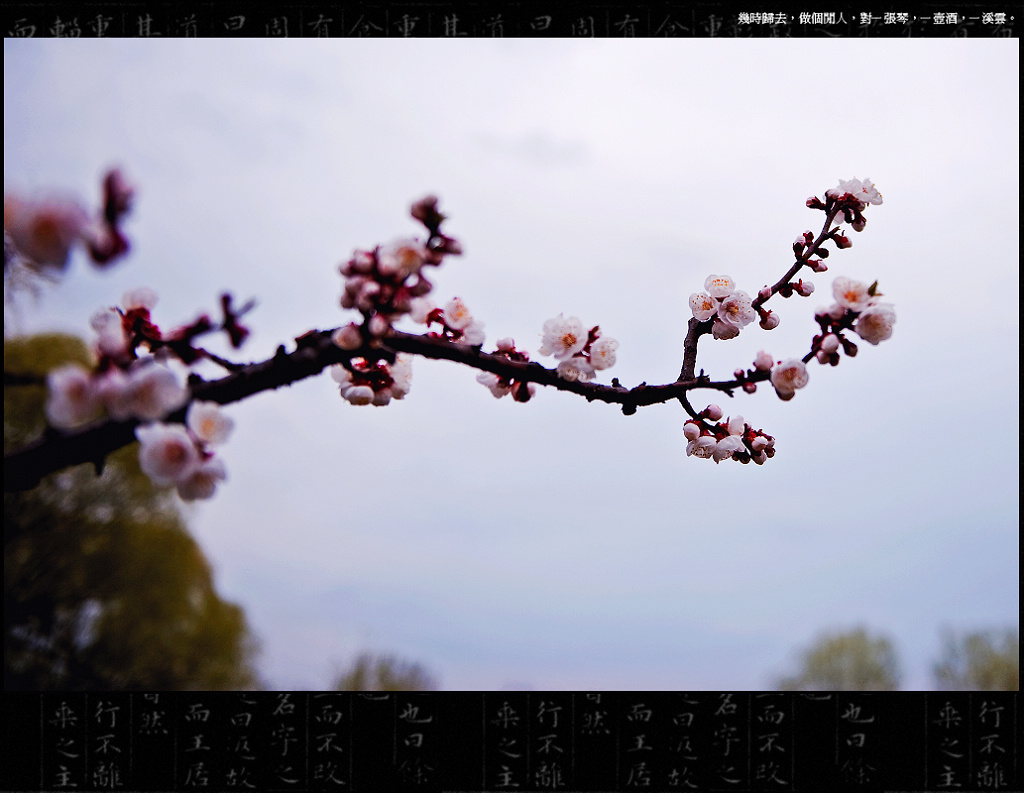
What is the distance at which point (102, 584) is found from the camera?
10.7 ft

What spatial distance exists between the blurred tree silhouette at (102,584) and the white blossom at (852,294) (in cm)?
258

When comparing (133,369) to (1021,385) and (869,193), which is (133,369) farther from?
(1021,385)

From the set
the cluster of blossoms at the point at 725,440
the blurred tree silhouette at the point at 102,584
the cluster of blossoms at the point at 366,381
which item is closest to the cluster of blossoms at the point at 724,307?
the cluster of blossoms at the point at 725,440

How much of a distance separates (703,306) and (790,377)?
9.4 inches

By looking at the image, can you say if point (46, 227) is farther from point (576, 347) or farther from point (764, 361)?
point (764, 361)

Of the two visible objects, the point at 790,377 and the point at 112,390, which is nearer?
the point at 112,390

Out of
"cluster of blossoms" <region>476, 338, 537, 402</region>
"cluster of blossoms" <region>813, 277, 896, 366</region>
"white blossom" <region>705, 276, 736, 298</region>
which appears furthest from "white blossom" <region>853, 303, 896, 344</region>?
"cluster of blossoms" <region>476, 338, 537, 402</region>

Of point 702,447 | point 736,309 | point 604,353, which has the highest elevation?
point 736,309

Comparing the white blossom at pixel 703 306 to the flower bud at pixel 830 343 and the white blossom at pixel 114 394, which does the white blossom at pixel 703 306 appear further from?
the white blossom at pixel 114 394

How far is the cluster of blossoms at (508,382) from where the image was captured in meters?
1.04

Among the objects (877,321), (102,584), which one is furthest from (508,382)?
(102,584)

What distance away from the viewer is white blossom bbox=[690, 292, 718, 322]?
117 centimetres

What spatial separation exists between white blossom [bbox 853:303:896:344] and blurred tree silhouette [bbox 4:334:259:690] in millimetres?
2608

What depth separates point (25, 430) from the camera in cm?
296
